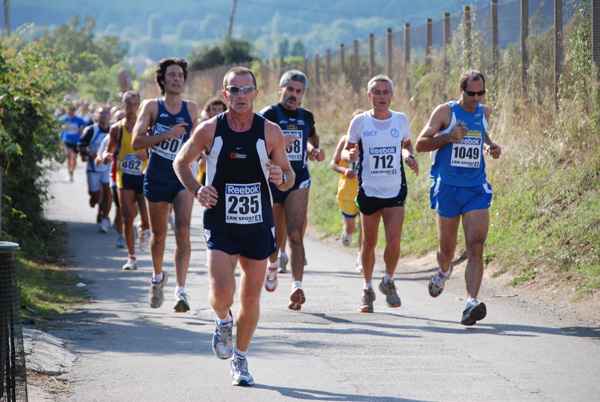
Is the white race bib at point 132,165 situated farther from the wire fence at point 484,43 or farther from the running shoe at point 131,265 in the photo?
the wire fence at point 484,43

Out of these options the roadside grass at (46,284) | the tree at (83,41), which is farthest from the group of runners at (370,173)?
the tree at (83,41)

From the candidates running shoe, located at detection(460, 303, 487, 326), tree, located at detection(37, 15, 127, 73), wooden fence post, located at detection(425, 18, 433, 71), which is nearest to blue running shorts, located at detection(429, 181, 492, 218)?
running shoe, located at detection(460, 303, 487, 326)

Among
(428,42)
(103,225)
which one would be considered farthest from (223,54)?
(103,225)

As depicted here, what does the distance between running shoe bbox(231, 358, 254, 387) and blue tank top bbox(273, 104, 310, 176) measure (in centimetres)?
322

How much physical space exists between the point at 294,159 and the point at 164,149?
51.9 inches

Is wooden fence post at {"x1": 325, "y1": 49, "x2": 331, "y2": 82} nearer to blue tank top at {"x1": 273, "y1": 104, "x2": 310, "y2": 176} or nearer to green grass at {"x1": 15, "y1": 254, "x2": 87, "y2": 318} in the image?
green grass at {"x1": 15, "y1": 254, "x2": 87, "y2": 318}

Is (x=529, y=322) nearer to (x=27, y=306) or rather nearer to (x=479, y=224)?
(x=479, y=224)

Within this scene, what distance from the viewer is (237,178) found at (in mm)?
6004

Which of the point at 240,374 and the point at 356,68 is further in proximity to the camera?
the point at 356,68

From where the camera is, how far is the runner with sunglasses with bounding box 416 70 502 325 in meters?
8.13

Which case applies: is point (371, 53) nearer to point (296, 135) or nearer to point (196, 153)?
point (296, 135)

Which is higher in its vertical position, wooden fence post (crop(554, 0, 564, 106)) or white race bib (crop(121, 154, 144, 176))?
wooden fence post (crop(554, 0, 564, 106))

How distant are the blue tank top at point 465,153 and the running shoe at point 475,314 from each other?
116 centimetres

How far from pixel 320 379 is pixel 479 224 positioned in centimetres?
266
